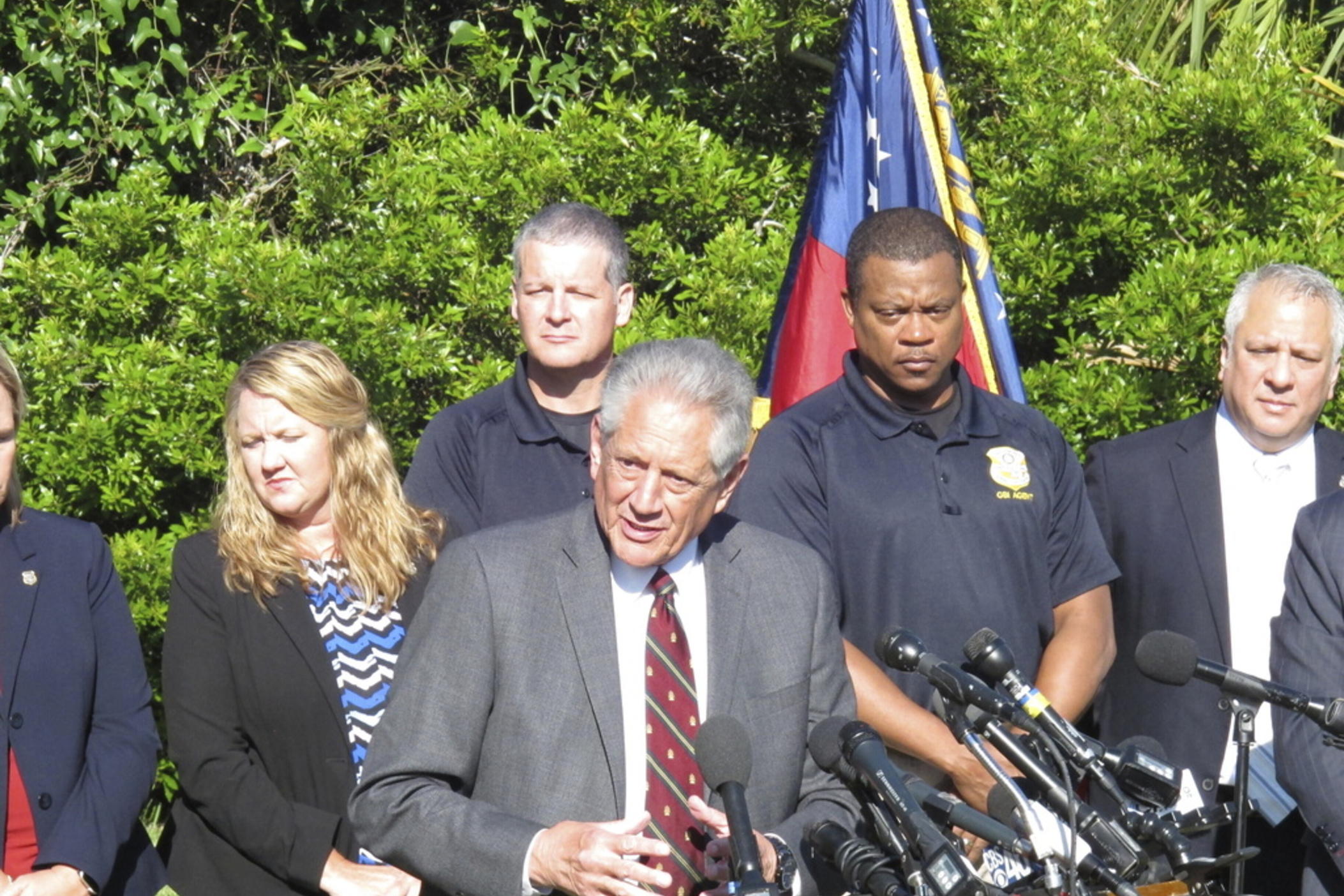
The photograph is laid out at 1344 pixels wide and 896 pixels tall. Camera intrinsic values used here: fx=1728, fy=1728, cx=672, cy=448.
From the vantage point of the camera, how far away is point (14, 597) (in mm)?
4199

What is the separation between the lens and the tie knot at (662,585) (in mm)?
3406

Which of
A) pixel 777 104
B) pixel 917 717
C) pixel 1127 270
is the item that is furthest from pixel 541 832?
pixel 777 104

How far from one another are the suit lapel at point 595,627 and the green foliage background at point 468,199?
3.04 metres

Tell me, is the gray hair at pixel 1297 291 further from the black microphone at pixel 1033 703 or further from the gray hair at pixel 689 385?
the black microphone at pixel 1033 703

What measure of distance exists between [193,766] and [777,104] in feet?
16.1

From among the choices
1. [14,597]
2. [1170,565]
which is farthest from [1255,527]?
[14,597]

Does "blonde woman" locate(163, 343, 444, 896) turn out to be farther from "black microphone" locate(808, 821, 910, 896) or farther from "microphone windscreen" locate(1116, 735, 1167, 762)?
"microphone windscreen" locate(1116, 735, 1167, 762)

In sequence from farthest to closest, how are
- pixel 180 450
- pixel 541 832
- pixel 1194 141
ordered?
pixel 1194 141
pixel 180 450
pixel 541 832

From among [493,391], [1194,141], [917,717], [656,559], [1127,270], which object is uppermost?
[1194,141]

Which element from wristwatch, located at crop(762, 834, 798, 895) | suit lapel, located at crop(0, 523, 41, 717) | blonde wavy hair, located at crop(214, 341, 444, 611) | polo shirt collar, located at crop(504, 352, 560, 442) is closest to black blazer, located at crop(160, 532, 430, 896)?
blonde wavy hair, located at crop(214, 341, 444, 611)

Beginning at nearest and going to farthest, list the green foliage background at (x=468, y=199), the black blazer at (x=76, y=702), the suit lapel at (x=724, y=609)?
the suit lapel at (x=724, y=609)
the black blazer at (x=76, y=702)
the green foliage background at (x=468, y=199)

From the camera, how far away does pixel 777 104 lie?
8.22 m

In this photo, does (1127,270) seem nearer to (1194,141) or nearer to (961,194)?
(1194,141)

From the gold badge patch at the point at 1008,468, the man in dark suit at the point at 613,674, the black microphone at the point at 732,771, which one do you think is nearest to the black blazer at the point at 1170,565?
the gold badge patch at the point at 1008,468
